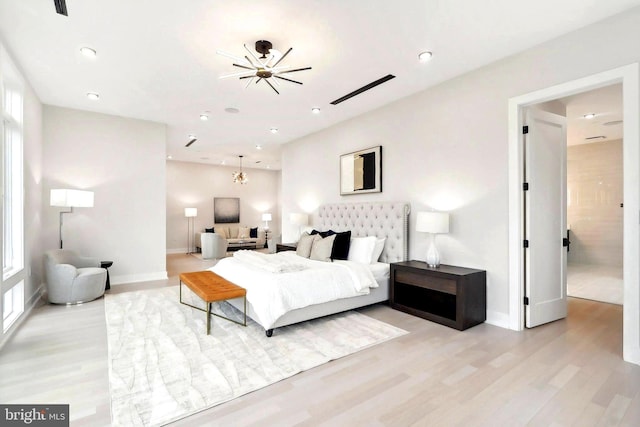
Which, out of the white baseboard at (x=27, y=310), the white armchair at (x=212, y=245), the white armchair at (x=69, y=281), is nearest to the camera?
the white baseboard at (x=27, y=310)

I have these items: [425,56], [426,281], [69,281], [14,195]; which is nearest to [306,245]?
[426,281]

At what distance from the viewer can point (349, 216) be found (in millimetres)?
5305

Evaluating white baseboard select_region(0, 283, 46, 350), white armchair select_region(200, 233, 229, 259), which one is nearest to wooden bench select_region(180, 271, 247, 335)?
white baseboard select_region(0, 283, 46, 350)

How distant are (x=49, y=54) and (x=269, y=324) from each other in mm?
3692

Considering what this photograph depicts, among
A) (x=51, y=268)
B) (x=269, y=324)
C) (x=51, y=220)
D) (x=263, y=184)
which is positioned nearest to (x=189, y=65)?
(x=269, y=324)

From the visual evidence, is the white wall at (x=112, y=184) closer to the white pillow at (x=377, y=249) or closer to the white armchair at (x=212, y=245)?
the white armchair at (x=212, y=245)

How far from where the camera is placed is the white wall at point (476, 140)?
278cm

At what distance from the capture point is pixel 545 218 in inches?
135

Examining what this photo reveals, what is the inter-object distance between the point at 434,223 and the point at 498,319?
1.26 meters

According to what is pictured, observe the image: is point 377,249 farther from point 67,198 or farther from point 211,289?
point 67,198

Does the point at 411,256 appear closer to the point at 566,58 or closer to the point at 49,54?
the point at 566,58

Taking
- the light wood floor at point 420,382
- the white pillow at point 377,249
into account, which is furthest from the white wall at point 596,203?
the white pillow at point 377,249

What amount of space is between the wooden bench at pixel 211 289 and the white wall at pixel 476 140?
246cm

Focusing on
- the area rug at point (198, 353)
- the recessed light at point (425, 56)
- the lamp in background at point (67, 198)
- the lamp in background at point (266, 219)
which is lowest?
the area rug at point (198, 353)
